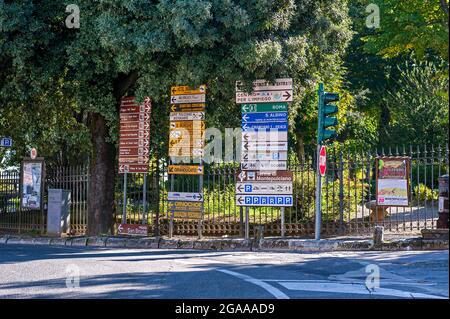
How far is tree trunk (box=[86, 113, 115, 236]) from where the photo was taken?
17969mm

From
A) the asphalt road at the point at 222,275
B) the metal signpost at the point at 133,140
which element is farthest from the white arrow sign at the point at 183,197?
the asphalt road at the point at 222,275

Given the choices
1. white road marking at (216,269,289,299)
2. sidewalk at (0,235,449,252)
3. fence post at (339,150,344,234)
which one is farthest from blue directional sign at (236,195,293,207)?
white road marking at (216,269,289,299)

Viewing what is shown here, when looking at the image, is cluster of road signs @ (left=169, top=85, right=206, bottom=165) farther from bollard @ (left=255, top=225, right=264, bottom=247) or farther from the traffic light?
the traffic light

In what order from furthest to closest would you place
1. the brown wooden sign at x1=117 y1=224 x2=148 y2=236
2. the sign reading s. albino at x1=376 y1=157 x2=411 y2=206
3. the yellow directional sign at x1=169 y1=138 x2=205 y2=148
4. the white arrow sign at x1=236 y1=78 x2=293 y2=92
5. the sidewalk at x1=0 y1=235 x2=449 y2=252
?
the brown wooden sign at x1=117 y1=224 x2=148 y2=236 → the yellow directional sign at x1=169 y1=138 x2=205 y2=148 → the white arrow sign at x1=236 y1=78 x2=293 y2=92 → the sign reading s. albino at x1=376 y1=157 x2=411 y2=206 → the sidewalk at x1=0 y1=235 x2=449 y2=252

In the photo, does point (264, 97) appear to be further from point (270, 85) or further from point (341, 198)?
point (341, 198)

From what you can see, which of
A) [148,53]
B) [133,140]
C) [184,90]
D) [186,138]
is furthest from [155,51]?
[133,140]

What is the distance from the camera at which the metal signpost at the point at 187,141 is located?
16.6m

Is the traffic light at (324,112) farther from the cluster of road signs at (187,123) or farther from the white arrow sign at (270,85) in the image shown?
the cluster of road signs at (187,123)

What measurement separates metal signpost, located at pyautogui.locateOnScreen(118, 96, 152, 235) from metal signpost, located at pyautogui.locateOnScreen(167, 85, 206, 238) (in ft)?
2.62

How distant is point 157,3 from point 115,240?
20.1 ft

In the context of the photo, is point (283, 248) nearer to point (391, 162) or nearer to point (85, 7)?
point (391, 162)

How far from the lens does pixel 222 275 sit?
1046 centimetres

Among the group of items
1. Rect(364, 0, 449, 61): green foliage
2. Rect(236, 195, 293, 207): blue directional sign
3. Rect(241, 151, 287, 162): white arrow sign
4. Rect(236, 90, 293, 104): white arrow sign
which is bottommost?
Rect(236, 195, 293, 207): blue directional sign

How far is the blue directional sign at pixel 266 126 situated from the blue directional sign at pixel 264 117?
0.07 m
